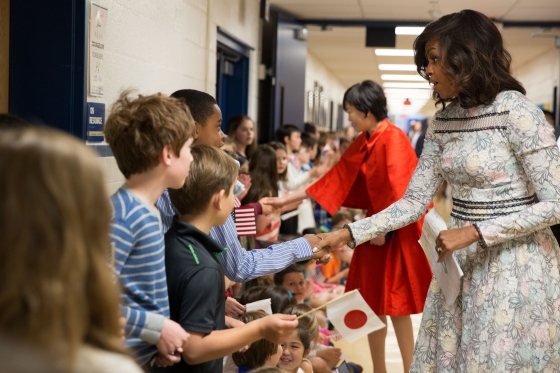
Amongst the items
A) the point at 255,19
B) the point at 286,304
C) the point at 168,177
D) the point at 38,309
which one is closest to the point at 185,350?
the point at 168,177

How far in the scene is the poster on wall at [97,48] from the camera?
120 inches

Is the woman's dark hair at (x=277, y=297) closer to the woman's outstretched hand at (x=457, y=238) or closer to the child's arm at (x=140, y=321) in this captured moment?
the woman's outstretched hand at (x=457, y=238)

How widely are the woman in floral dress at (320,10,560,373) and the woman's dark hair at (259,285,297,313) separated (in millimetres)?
1248

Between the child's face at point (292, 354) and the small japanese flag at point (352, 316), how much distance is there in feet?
2.21

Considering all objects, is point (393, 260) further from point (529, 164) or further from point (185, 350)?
point (185, 350)

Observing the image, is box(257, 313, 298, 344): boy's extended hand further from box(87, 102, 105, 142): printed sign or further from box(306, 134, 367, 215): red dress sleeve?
box(306, 134, 367, 215): red dress sleeve

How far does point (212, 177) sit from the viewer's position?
6.20 feet

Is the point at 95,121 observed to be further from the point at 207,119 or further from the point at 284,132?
the point at 284,132

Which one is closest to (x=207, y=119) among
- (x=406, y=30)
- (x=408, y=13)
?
(x=408, y=13)

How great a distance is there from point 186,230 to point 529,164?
109 centimetres

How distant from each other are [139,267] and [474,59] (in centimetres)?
129

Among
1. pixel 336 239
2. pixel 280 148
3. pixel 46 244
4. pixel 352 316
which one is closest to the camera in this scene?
pixel 46 244

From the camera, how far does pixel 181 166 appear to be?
67.4 inches

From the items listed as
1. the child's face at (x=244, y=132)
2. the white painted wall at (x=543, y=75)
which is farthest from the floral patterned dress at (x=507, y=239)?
the white painted wall at (x=543, y=75)
